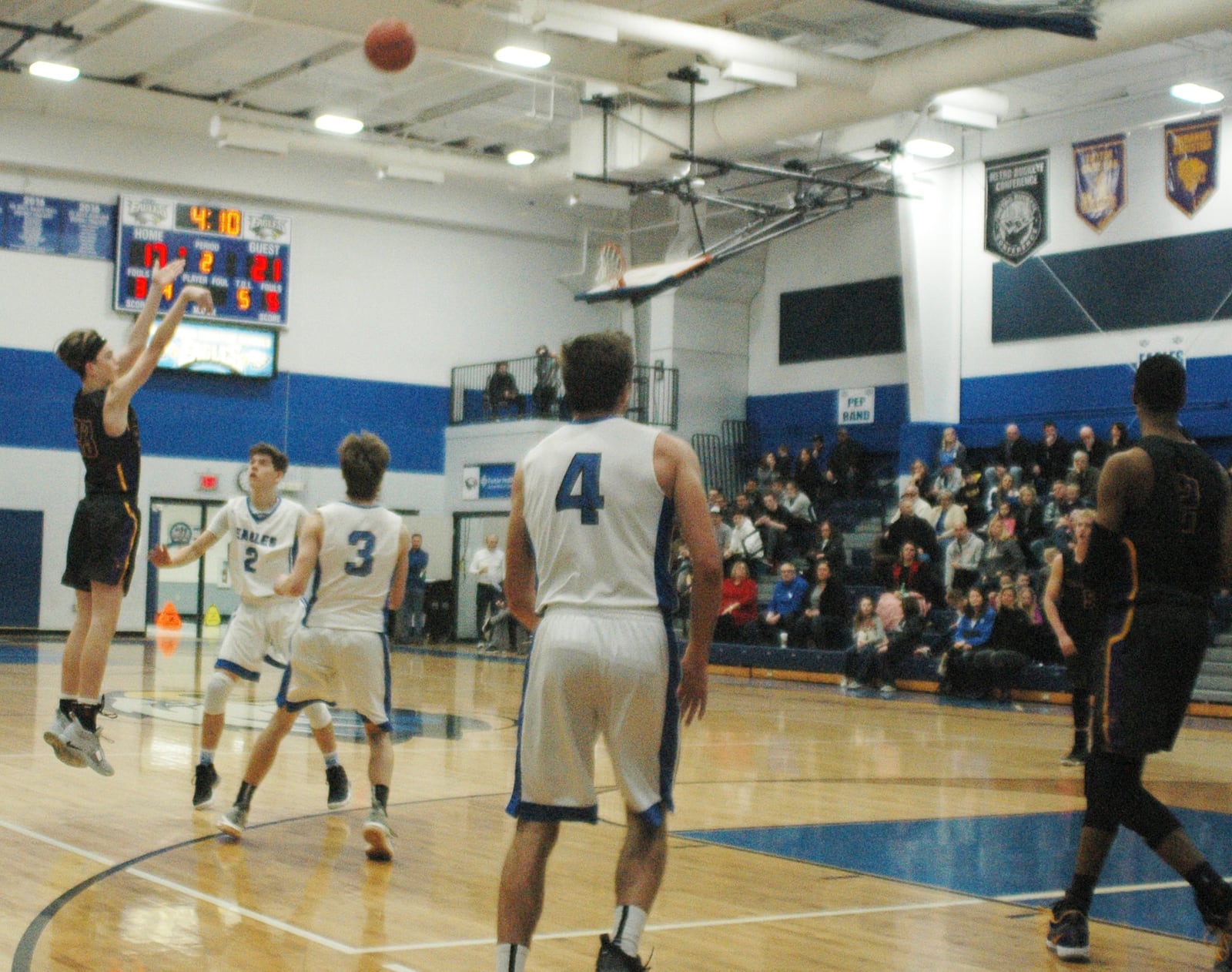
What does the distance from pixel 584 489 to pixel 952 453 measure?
1842cm

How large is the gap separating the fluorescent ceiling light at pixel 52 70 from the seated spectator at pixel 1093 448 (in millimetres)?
14157

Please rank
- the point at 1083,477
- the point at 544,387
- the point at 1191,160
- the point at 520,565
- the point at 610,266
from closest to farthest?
the point at 520,565
the point at 1083,477
the point at 1191,160
the point at 610,266
the point at 544,387

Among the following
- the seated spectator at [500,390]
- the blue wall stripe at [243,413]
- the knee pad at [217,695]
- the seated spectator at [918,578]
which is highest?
the seated spectator at [500,390]

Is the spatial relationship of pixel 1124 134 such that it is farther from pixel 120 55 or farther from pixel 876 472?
pixel 120 55

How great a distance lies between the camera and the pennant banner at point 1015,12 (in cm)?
1089

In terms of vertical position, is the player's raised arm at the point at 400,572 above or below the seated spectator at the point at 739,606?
above

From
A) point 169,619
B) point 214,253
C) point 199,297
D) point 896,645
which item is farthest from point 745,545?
point 199,297

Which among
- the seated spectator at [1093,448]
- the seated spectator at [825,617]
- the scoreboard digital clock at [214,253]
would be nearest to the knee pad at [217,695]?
the seated spectator at [825,617]

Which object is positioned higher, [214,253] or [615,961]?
[214,253]

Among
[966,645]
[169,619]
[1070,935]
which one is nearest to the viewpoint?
[1070,935]

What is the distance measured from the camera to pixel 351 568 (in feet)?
Result: 21.0

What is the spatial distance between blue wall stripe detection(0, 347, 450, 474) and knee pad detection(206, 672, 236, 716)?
17699mm

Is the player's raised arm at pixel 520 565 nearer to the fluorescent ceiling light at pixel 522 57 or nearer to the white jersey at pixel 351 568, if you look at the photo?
the white jersey at pixel 351 568

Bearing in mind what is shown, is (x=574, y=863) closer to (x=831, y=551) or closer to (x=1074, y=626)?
(x=1074, y=626)
